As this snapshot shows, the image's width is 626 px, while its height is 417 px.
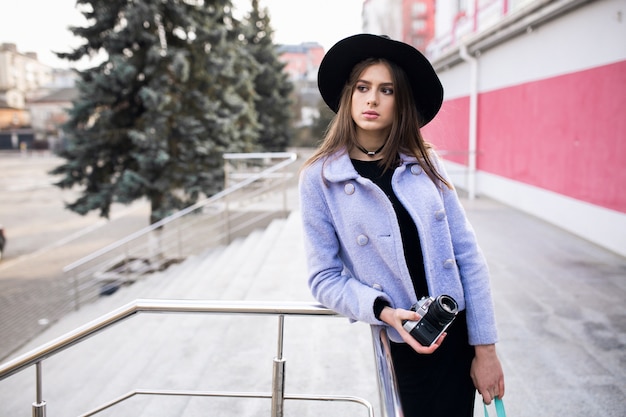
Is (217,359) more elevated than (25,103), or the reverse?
(25,103)

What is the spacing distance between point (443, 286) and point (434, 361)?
223mm

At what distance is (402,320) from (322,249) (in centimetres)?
27

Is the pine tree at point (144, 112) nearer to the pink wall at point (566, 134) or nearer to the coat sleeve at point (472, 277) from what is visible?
the pink wall at point (566, 134)

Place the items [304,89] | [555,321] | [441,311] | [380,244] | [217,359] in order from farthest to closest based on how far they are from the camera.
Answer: [304,89]
[555,321]
[217,359]
[380,244]
[441,311]

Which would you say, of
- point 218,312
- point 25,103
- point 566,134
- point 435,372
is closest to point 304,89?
point 25,103

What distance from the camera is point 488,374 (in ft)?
4.68

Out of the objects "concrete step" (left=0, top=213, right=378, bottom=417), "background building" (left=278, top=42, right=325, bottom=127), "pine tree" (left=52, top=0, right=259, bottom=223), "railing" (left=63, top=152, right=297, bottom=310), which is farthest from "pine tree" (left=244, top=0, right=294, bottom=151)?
"concrete step" (left=0, top=213, right=378, bottom=417)

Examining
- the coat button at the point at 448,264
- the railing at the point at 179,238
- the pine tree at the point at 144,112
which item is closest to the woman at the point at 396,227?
the coat button at the point at 448,264

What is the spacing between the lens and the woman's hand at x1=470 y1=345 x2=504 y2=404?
1.43 meters

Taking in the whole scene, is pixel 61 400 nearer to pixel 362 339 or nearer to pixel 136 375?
pixel 136 375

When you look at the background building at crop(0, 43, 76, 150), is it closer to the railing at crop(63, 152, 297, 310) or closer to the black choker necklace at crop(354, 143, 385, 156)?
the railing at crop(63, 152, 297, 310)

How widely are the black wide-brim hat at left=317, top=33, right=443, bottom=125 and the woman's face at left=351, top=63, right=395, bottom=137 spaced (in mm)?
46

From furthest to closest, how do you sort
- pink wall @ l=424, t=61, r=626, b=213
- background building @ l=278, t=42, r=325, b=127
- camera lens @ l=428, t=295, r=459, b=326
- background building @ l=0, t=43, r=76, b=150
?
1. background building @ l=0, t=43, r=76, b=150
2. background building @ l=278, t=42, r=325, b=127
3. pink wall @ l=424, t=61, r=626, b=213
4. camera lens @ l=428, t=295, r=459, b=326

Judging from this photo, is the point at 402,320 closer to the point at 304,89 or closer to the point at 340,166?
the point at 340,166
